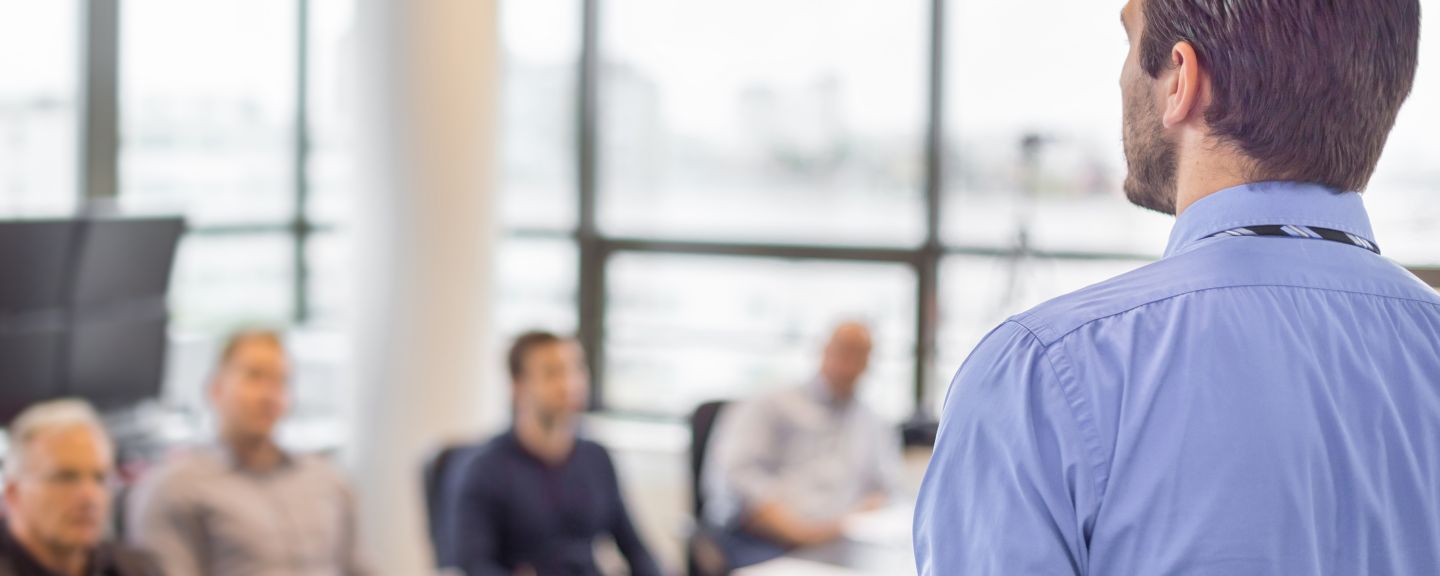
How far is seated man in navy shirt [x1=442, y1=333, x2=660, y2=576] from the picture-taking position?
361 centimetres

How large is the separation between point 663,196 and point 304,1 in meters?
1.65

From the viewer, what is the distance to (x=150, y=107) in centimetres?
505

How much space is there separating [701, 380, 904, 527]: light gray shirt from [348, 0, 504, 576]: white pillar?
3.42ft

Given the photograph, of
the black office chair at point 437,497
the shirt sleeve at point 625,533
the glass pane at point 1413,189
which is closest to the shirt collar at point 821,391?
the shirt sleeve at point 625,533

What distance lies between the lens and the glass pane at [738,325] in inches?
208

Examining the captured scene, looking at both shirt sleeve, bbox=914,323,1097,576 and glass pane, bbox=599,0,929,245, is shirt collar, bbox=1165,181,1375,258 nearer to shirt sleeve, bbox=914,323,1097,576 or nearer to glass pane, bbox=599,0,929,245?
shirt sleeve, bbox=914,323,1097,576

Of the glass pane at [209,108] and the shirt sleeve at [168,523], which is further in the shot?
the glass pane at [209,108]

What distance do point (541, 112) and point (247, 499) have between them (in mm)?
2558

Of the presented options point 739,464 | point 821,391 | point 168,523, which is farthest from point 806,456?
point 168,523

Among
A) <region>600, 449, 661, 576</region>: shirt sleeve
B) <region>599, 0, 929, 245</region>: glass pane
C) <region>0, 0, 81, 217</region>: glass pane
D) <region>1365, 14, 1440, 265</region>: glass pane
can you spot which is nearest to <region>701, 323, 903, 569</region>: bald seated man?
<region>600, 449, 661, 576</region>: shirt sleeve

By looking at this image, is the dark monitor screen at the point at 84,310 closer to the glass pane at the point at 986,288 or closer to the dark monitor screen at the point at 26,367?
the dark monitor screen at the point at 26,367

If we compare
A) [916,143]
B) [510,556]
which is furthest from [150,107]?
[916,143]

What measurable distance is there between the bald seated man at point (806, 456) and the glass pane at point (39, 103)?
2.30 m

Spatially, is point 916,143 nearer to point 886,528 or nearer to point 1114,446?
point 886,528
